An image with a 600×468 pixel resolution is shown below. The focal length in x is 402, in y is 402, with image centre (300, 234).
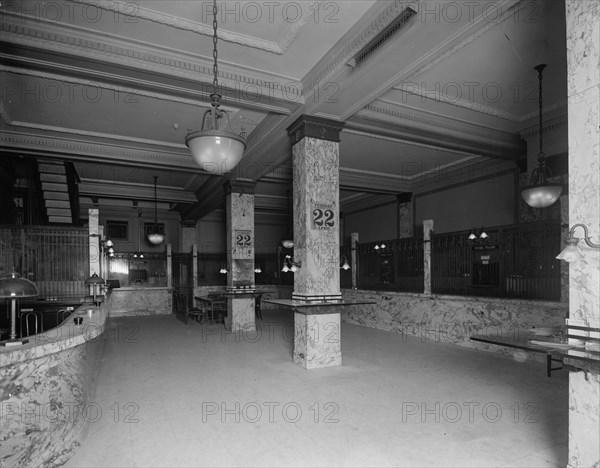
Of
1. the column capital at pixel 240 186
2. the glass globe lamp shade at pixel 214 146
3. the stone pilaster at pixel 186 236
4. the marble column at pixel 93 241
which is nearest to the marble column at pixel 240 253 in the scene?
the column capital at pixel 240 186

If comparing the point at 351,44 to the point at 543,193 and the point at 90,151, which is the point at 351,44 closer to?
the point at 543,193

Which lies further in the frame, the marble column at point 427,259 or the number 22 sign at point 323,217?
the marble column at point 427,259

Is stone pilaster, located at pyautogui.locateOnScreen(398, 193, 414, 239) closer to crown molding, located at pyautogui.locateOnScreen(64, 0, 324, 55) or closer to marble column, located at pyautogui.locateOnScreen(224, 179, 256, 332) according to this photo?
marble column, located at pyautogui.locateOnScreen(224, 179, 256, 332)

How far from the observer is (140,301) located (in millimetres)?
14047

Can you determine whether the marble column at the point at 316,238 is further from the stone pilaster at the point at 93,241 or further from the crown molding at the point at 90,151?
the stone pilaster at the point at 93,241

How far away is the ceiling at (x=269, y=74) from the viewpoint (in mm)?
4195

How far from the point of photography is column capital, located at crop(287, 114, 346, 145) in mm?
6250

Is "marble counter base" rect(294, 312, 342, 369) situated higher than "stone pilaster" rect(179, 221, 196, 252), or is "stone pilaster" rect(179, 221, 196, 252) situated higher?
"stone pilaster" rect(179, 221, 196, 252)

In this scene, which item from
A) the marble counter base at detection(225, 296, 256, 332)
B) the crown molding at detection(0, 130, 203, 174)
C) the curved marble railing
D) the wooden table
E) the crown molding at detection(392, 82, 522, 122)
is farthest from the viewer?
the wooden table

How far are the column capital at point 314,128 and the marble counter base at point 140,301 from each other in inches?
385

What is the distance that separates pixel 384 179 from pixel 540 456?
964 centimetres

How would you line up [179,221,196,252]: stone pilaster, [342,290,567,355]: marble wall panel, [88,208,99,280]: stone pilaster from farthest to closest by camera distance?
[179,221,196,252]: stone pilaster
[88,208,99,280]: stone pilaster
[342,290,567,355]: marble wall panel

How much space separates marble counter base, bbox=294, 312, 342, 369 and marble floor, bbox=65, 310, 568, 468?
18 cm

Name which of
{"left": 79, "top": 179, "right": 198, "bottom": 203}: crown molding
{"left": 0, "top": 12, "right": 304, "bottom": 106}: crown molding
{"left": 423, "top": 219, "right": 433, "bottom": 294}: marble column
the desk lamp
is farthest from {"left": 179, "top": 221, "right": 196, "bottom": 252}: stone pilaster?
the desk lamp
